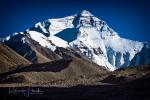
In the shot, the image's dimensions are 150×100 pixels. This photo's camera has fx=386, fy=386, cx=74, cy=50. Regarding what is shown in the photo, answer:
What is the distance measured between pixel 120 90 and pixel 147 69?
6260cm

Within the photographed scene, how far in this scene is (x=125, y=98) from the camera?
373ft

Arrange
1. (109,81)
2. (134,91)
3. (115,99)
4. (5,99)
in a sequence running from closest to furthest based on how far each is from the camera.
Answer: (5,99) < (115,99) < (134,91) < (109,81)

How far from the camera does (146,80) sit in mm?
153375

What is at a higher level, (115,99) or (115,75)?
(115,75)

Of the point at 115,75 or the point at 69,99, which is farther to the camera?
the point at 115,75

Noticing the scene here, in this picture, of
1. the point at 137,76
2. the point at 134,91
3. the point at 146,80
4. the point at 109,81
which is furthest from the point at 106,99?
the point at 109,81

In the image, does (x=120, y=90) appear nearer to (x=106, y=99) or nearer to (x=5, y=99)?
(x=106, y=99)

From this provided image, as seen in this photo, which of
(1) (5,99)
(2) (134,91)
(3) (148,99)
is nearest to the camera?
(1) (5,99)

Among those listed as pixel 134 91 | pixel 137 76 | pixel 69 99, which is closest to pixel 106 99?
pixel 69 99

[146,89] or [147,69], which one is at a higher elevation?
[147,69]

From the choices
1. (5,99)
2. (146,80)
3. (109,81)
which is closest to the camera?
(5,99)

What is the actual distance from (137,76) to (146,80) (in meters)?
22.4

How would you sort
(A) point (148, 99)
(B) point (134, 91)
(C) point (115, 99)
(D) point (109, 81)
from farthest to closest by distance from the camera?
(D) point (109, 81)
(B) point (134, 91)
(C) point (115, 99)
(A) point (148, 99)

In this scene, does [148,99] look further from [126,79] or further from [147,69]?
[147,69]
